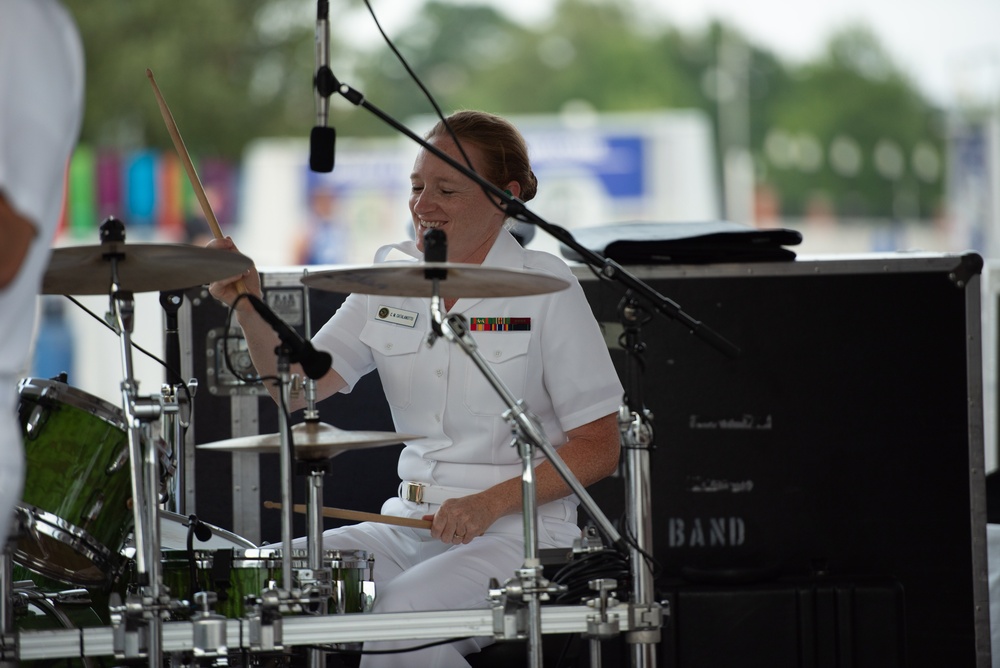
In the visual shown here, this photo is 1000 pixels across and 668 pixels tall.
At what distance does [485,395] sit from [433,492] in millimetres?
236

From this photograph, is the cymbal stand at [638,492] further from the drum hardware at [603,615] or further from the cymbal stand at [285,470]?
the cymbal stand at [285,470]

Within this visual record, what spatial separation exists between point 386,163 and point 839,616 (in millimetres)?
12714

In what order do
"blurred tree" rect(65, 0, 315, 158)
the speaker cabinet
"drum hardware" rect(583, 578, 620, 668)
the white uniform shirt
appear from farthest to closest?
1. "blurred tree" rect(65, 0, 315, 158)
2. the speaker cabinet
3. the white uniform shirt
4. "drum hardware" rect(583, 578, 620, 668)

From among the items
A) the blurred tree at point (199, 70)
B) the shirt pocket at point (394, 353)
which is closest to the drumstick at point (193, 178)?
the shirt pocket at point (394, 353)

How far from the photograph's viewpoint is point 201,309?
136 inches

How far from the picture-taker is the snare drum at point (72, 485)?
93.4 inches

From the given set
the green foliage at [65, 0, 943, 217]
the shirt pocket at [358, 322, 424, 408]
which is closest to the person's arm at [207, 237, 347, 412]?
the shirt pocket at [358, 322, 424, 408]

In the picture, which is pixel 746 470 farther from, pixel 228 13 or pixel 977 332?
pixel 228 13

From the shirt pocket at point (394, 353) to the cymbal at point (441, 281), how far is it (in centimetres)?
47

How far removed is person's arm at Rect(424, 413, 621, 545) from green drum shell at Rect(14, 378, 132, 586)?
0.63 meters

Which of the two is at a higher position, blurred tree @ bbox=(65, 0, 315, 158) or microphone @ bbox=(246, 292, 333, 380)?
blurred tree @ bbox=(65, 0, 315, 158)

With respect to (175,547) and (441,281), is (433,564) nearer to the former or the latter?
(175,547)

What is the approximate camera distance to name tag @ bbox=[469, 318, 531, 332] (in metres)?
2.72

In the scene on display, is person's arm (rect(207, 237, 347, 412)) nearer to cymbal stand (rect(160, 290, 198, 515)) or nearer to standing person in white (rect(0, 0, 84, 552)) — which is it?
cymbal stand (rect(160, 290, 198, 515))
